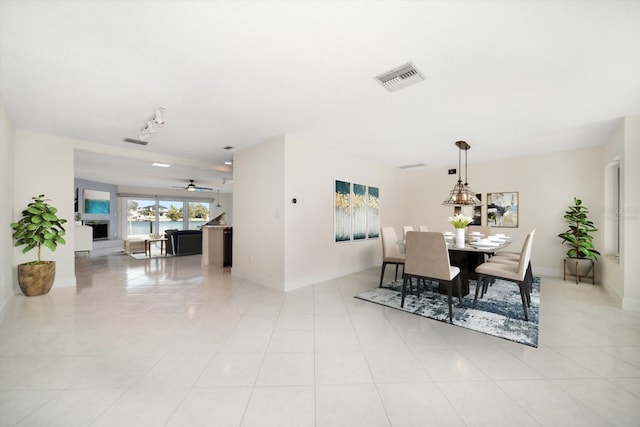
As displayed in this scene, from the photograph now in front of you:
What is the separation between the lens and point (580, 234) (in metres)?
4.56

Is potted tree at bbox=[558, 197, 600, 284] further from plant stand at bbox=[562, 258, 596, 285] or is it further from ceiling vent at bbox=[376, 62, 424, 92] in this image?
ceiling vent at bbox=[376, 62, 424, 92]

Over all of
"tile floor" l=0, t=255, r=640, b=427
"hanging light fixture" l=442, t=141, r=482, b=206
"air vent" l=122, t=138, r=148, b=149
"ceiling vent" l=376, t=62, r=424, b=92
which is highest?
"ceiling vent" l=376, t=62, r=424, b=92

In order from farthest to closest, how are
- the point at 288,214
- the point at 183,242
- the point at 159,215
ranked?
the point at 159,215 → the point at 183,242 → the point at 288,214

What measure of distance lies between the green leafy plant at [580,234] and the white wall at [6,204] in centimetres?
830

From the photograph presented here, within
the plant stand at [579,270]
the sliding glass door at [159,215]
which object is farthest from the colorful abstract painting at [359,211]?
the sliding glass door at [159,215]

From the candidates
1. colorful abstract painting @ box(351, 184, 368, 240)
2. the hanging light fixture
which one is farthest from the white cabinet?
the hanging light fixture

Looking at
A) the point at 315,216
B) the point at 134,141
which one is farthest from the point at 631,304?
the point at 134,141

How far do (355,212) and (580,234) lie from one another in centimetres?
389

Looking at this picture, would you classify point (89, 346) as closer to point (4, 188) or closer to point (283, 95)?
point (4, 188)

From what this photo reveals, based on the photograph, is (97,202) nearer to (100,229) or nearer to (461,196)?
(100,229)

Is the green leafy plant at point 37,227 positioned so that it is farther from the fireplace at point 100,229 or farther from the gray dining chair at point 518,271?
the fireplace at point 100,229

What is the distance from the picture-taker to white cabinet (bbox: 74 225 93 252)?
748cm

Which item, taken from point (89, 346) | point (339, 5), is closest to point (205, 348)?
point (89, 346)

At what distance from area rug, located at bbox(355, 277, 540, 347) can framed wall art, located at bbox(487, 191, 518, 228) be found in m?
1.64
